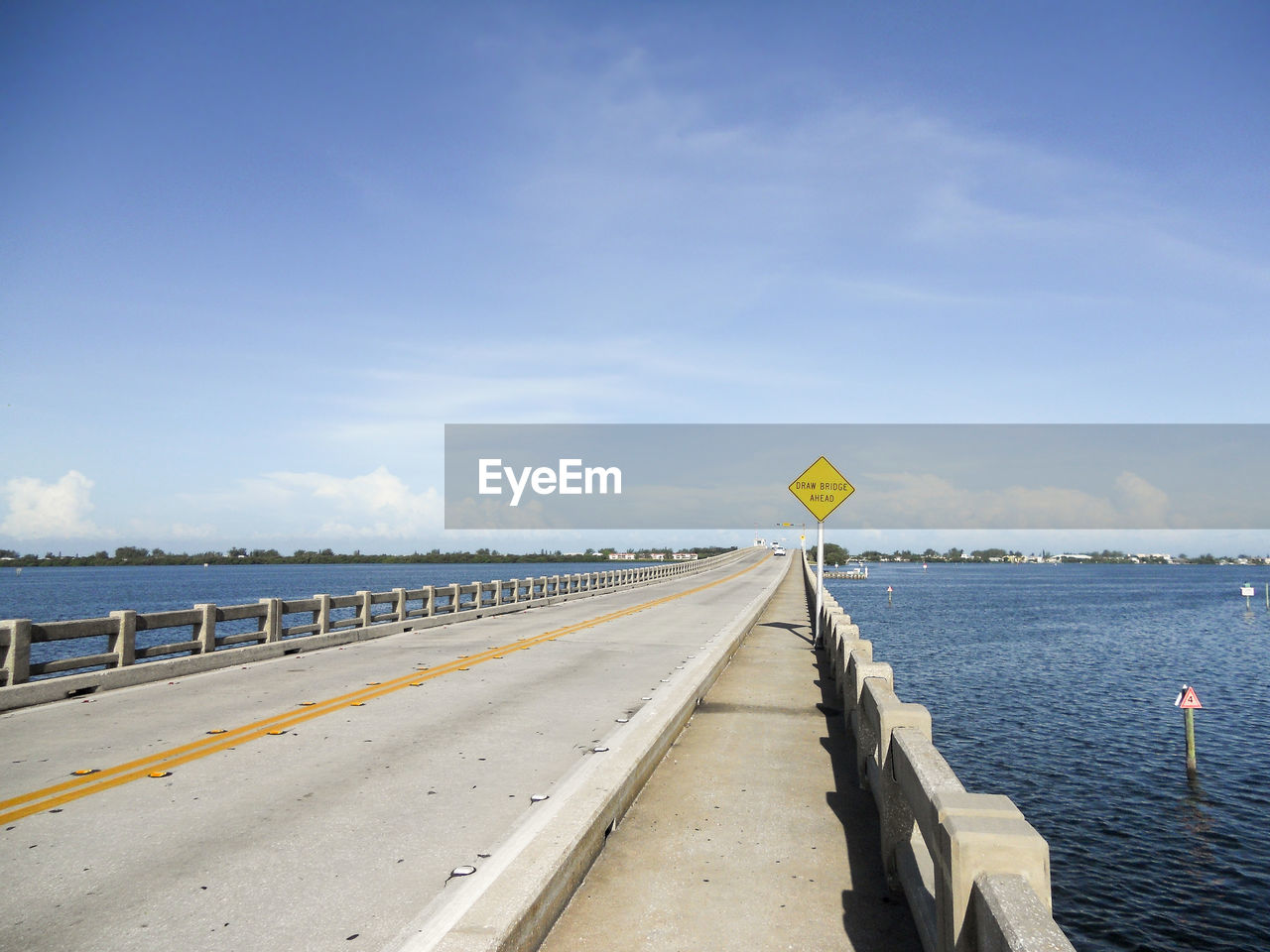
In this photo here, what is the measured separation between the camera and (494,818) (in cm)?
666

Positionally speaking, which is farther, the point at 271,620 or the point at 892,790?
the point at 271,620

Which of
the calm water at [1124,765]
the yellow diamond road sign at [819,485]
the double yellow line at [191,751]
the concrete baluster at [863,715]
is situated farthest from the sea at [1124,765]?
the double yellow line at [191,751]

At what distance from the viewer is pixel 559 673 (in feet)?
48.6

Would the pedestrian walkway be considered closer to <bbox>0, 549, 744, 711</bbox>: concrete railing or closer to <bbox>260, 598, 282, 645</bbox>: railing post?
<bbox>0, 549, 744, 711</bbox>: concrete railing

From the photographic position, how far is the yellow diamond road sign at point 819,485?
19156 mm

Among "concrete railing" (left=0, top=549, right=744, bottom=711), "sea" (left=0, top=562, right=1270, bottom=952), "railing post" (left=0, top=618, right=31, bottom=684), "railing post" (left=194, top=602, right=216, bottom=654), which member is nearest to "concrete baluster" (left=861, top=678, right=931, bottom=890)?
"sea" (left=0, top=562, right=1270, bottom=952)

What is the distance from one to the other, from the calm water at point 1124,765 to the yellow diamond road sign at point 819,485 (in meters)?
6.20

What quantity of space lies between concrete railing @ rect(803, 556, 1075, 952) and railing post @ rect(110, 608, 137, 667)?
12344 millimetres

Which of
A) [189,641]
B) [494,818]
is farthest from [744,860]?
[189,641]

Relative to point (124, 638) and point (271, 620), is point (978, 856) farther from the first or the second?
point (271, 620)

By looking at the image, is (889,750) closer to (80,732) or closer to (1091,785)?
(80,732)

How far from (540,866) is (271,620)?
13.8 meters

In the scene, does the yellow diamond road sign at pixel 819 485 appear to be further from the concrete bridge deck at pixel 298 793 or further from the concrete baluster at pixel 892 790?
the concrete baluster at pixel 892 790

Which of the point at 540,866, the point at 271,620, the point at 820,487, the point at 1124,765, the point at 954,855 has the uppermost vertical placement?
the point at 820,487
